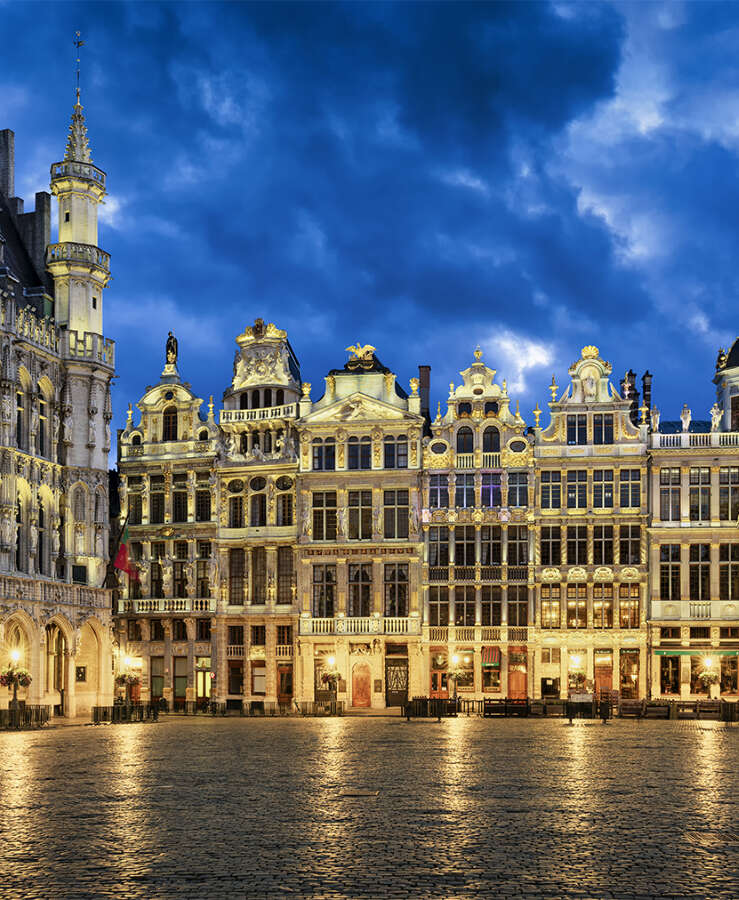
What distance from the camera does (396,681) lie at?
67812 mm

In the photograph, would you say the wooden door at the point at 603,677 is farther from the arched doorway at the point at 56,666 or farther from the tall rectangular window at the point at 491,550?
the arched doorway at the point at 56,666

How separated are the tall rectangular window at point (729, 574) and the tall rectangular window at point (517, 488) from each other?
10562mm

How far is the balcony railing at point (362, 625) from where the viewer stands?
68062 millimetres

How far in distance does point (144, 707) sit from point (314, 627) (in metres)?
14.6

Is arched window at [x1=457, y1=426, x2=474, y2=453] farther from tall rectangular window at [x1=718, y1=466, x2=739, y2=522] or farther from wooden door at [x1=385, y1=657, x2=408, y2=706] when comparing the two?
tall rectangular window at [x1=718, y1=466, x2=739, y2=522]

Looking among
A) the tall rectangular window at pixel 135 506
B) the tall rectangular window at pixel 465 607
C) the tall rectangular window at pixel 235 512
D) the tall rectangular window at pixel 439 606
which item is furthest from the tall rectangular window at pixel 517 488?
the tall rectangular window at pixel 135 506

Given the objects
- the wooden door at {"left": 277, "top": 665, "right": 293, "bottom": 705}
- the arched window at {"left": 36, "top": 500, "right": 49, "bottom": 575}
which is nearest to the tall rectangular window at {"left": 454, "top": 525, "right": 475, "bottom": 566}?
the wooden door at {"left": 277, "top": 665, "right": 293, "bottom": 705}

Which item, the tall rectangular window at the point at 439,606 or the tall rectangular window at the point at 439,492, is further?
the tall rectangular window at the point at 439,492

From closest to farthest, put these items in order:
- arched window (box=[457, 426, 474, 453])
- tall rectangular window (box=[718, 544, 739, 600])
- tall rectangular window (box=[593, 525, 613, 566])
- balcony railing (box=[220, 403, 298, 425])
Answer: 1. tall rectangular window (box=[718, 544, 739, 600])
2. tall rectangular window (box=[593, 525, 613, 566])
3. arched window (box=[457, 426, 474, 453])
4. balcony railing (box=[220, 403, 298, 425])

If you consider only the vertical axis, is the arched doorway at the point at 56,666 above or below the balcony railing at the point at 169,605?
below

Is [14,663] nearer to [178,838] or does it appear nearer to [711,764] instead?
[711,764]

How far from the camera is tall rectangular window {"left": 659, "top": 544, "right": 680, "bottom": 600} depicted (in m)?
66.3

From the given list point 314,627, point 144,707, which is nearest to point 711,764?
point 144,707

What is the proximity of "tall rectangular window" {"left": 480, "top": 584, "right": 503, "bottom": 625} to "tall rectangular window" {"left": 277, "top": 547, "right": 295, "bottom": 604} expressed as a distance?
10794 mm
